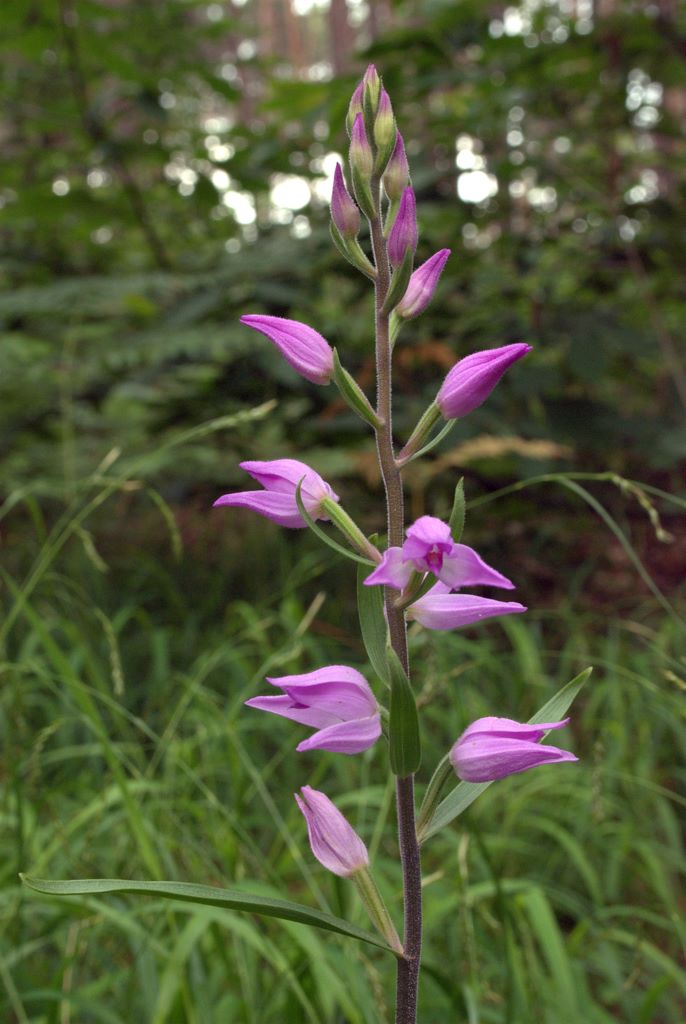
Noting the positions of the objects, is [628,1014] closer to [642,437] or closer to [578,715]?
[578,715]

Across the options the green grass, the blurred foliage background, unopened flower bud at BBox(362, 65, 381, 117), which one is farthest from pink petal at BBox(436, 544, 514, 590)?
the blurred foliage background

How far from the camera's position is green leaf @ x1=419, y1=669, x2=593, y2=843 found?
843 millimetres

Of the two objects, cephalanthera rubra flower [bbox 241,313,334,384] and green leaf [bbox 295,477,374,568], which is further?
cephalanthera rubra flower [bbox 241,313,334,384]

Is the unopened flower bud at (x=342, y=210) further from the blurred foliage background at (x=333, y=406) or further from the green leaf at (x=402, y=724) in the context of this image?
the blurred foliage background at (x=333, y=406)

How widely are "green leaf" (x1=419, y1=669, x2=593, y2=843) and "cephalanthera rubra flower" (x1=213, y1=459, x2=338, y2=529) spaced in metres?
0.28

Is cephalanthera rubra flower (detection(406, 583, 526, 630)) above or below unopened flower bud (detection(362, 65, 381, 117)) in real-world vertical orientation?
below

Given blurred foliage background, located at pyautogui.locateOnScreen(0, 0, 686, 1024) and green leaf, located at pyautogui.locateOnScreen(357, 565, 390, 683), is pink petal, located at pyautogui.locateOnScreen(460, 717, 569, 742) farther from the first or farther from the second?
blurred foliage background, located at pyautogui.locateOnScreen(0, 0, 686, 1024)

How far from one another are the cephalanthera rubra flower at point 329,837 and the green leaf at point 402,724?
114mm

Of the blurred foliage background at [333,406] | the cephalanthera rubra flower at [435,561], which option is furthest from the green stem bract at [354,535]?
the blurred foliage background at [333,406]

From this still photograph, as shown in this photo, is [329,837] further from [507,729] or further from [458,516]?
[458,516]

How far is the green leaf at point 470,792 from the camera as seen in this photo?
2.77 feet

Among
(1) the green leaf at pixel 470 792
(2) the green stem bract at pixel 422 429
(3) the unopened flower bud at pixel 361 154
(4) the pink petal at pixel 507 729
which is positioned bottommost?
(1) the green leaf at pixel 470 792

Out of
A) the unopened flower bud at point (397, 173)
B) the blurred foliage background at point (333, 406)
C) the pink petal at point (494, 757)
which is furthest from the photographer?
the blurred foliage background at point (333, 406)

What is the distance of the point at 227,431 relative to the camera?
368 centimetres
